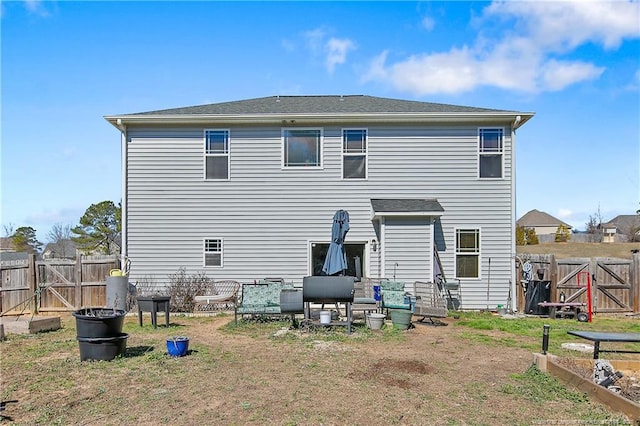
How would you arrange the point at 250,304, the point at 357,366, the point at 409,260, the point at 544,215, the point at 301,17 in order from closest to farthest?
the point at 357,366 → the point at 250,304 → the point at 301,17 → the point at 409,260 → the point at 544,215

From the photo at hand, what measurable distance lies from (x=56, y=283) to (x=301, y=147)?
808cm

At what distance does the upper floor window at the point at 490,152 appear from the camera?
13.1m

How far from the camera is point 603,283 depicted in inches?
493

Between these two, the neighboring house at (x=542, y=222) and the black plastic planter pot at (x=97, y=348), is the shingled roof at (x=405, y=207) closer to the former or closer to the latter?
the black plastic planter pot at (x=97, y=348)

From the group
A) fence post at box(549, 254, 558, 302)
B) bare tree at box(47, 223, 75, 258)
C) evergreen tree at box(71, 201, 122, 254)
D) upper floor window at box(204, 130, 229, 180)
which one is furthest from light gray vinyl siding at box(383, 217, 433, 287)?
bare tree at box(47, 223, 75, 258)

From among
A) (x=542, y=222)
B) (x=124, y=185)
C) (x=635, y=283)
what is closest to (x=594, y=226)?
(x=542, y=222)

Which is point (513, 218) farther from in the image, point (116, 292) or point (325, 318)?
point (116, 292)

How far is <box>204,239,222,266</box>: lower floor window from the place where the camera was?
13078 millimetres

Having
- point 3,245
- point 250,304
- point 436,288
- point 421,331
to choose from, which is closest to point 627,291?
point 436,288

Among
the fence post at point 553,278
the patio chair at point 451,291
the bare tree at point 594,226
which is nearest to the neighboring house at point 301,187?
the patio chair at point 451,291

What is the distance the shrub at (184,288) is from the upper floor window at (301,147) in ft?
13.7

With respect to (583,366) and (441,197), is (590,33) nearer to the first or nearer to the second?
(441,197)

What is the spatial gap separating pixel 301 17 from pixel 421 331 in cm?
841

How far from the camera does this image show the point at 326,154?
13.2 metres
